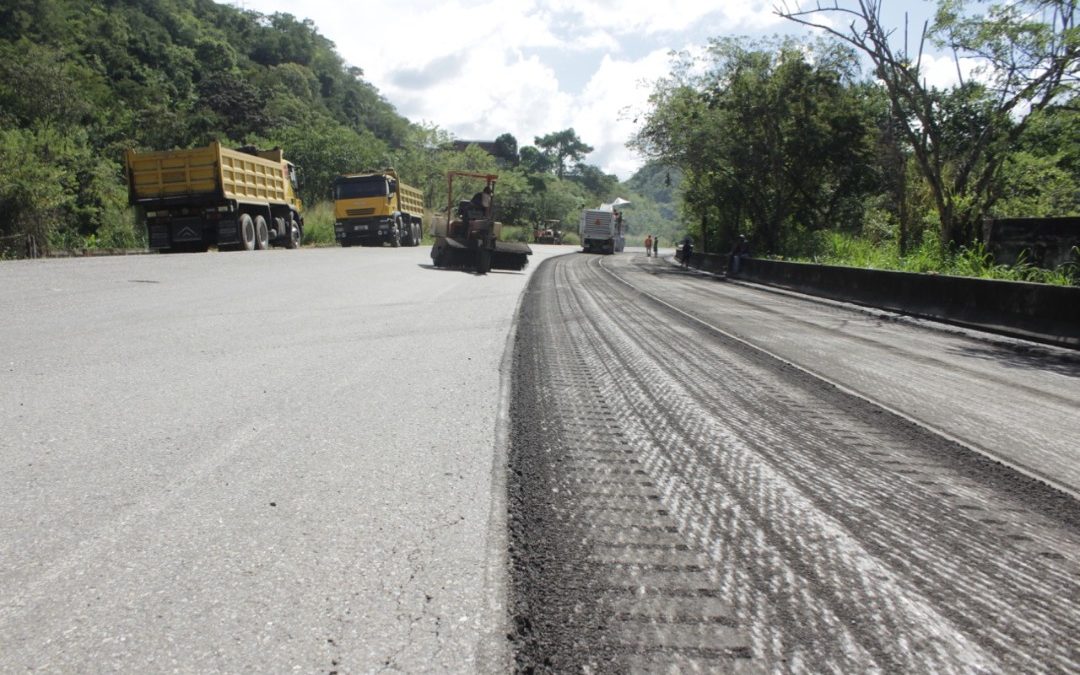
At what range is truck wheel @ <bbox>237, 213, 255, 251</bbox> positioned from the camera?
809 inches

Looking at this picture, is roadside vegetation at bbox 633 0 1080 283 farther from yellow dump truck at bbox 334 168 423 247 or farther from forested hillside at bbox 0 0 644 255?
forested hillside at bbox 0 0 644 255

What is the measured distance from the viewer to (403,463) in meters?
3.45

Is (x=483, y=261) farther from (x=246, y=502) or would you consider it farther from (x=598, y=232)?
(x=598, y=232)

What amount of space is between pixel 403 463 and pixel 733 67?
30.5 metres

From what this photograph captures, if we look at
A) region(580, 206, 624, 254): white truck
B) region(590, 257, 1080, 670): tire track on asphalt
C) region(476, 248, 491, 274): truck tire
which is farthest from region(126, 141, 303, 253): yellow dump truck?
region(580, 206, 624, 254): white truck

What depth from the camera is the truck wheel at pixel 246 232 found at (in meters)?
20.5

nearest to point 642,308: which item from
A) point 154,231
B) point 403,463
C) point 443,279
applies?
point 443,279

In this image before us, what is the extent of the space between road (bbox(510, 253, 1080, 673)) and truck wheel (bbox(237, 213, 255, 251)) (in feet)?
56.4

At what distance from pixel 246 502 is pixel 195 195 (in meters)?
19.1

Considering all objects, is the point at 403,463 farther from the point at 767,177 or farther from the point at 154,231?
the point at 767,177

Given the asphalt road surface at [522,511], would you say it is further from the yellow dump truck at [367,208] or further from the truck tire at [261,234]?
the yellow dump truck at [367,208]

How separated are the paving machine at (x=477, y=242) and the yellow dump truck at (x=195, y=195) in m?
6.29

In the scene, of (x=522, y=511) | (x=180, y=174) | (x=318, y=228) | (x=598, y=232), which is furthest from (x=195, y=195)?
(x=598, y=232)

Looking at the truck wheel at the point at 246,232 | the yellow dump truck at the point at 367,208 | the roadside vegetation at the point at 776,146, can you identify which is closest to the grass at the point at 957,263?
the roadside vegetation at the point at 776,146
